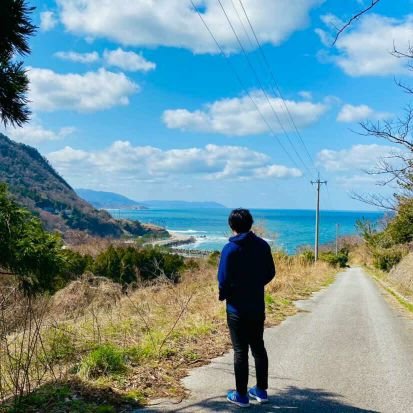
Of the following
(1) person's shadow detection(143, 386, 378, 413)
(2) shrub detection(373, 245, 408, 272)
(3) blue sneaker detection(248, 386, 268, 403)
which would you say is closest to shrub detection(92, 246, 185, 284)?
(2) shrub detection(373, 245, 408, 272)

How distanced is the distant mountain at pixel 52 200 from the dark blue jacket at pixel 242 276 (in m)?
119

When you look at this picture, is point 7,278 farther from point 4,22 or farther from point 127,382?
point 4,22

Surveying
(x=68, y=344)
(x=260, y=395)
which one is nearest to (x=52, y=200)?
(x=68, y=344)

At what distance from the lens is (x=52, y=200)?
153 m

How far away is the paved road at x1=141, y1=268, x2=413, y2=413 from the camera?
4.32 metres

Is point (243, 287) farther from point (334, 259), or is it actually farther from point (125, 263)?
point (334, 259)

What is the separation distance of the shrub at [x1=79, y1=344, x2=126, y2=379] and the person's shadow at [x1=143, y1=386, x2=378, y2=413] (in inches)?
42.2

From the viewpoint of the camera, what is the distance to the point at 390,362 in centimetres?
609

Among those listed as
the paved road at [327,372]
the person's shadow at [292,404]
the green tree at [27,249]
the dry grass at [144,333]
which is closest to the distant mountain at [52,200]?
the dry grass at [144,333]

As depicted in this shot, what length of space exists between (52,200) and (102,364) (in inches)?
6179

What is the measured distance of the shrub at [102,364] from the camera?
16.0ft

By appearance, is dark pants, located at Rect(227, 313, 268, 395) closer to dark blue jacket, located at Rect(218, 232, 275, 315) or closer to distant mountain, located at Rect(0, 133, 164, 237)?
dark blue jacket, located at Rect(218, 232, 275, 315)

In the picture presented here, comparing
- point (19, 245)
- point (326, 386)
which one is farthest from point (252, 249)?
point (19, 245)

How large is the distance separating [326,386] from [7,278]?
375 centimetres
